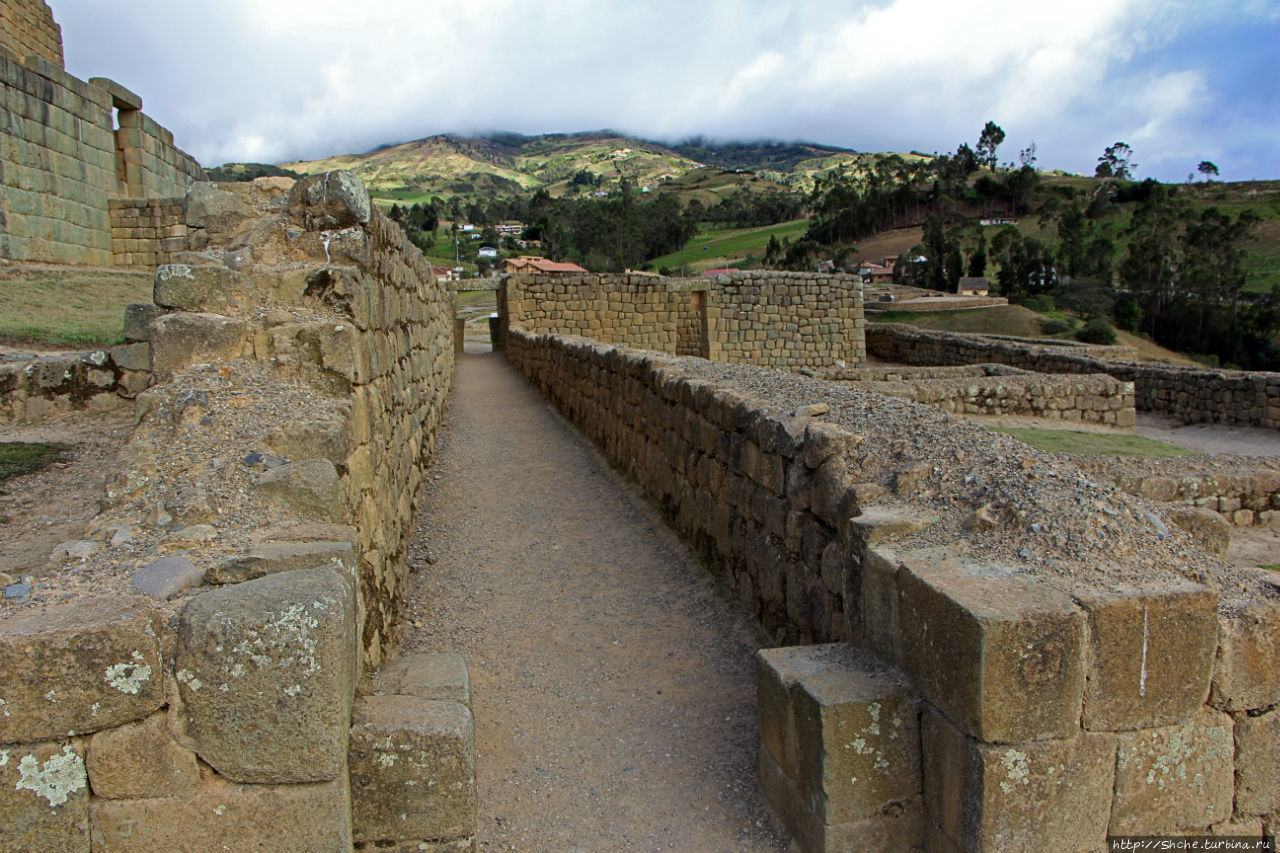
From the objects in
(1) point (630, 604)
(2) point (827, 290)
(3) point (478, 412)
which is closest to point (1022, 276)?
(2) point (827, 290)

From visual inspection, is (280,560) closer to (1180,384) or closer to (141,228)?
(141,228)

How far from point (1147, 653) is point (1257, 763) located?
0.54 metres

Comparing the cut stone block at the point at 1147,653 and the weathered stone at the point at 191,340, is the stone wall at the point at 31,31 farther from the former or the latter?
the cut stone block at the point at 1147,653

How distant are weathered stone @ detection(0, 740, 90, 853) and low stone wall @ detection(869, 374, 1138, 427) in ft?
38.0

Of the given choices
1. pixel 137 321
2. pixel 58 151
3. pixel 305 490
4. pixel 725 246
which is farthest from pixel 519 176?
pixel 305 490

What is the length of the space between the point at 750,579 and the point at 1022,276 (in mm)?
54281

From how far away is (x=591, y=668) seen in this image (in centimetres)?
421

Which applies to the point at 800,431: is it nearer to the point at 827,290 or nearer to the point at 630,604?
the point at 630,604

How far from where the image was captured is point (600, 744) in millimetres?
3525

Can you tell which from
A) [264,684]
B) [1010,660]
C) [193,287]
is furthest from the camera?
[193,287]

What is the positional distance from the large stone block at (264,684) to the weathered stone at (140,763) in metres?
0.06

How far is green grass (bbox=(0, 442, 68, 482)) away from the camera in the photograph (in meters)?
4.88

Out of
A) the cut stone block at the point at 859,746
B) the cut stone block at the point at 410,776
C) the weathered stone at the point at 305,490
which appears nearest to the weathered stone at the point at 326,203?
the weathered stone at the point at 305,490

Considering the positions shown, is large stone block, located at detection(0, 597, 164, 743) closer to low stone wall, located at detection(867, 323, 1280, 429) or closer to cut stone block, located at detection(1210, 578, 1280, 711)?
cut stone block, located at detection(1210, 578, 1280, 711)
